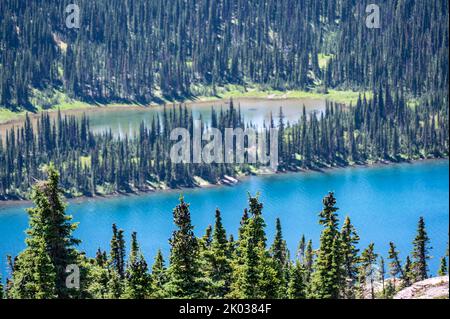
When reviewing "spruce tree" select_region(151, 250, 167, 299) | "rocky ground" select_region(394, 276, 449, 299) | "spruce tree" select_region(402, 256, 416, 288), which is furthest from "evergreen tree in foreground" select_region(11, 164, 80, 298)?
"spruce tree" select_region(402, 256, 416, 288)

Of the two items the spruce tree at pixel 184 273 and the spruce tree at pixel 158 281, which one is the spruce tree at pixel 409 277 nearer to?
the spruce tree at pixel 158 281

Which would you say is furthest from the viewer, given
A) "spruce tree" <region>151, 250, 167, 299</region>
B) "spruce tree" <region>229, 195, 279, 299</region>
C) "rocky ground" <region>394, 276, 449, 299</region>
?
"spruce tree" <region>229, 195, 279, 299</region>

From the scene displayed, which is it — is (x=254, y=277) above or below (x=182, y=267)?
below

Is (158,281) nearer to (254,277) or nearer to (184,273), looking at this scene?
(254,277)

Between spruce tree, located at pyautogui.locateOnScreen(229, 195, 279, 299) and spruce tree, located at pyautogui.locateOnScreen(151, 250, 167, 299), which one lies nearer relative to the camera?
spruce tree, located at pyautogui.locateOnScreen(151, 250, 167, 299)

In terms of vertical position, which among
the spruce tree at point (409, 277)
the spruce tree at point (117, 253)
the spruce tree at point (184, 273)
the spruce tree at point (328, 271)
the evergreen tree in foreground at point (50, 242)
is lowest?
the spruce tree at point (409, 277)

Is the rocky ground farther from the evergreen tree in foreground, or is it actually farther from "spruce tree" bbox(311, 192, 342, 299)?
the evergreen tree in foreground

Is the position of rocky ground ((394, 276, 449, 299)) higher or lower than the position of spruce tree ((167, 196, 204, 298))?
lower

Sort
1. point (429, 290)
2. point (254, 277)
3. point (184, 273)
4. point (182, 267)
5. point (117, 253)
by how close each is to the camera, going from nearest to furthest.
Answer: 1. point (182, 267)
2. point (184, 273)
3. point (429, 290)
4. point (254, 277)
5. point (117, 253)

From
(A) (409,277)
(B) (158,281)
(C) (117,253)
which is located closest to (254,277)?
(B) (158,281)

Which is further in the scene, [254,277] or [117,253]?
[117,253]

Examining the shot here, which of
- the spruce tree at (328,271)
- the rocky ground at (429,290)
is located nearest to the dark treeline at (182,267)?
the spruce tree at (328,271)

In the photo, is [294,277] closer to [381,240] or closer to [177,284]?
[177,284]
